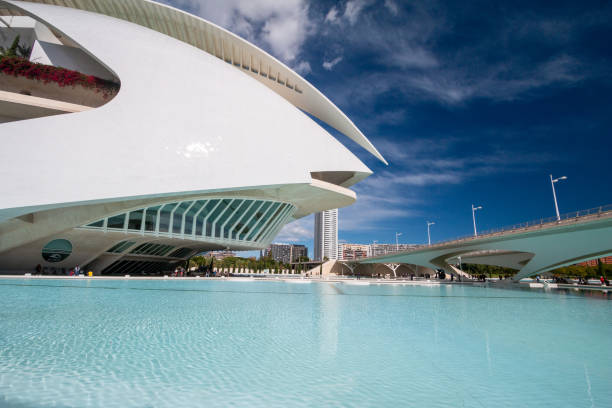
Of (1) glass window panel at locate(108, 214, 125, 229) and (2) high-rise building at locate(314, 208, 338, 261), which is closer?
(1) glass window panel at locate(108, 214, 125, 229)

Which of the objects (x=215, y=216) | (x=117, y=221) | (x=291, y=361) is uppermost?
(x=215, y=216)

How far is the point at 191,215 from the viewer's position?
18.1 m

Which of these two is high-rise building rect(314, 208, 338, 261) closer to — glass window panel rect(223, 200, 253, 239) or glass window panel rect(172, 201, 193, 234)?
glass window panel rect(223, 200, 253, 239)

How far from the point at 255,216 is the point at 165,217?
5.62 metres

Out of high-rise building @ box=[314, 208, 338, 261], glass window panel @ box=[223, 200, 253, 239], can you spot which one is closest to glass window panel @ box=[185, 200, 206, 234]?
glass window panel @ box=[223, 200, 253, 239]

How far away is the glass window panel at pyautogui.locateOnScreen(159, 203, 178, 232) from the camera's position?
55.5 ft

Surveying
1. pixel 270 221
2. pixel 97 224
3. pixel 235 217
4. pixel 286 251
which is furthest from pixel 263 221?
pixel 286 251

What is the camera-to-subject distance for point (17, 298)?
27.7ft

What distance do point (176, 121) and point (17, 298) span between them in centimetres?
934

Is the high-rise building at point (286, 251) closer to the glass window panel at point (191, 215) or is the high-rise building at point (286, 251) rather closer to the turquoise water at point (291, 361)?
the glass window panel at point (191, 215)

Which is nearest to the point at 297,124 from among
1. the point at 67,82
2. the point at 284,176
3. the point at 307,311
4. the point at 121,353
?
the point at 284,176

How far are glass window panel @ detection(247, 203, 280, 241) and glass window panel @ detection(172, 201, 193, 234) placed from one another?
200 inches

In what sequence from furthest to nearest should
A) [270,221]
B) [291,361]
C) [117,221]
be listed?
[270,221]
[117,221]
[291,361]

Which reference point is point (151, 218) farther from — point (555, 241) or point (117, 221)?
point (555, 241)
